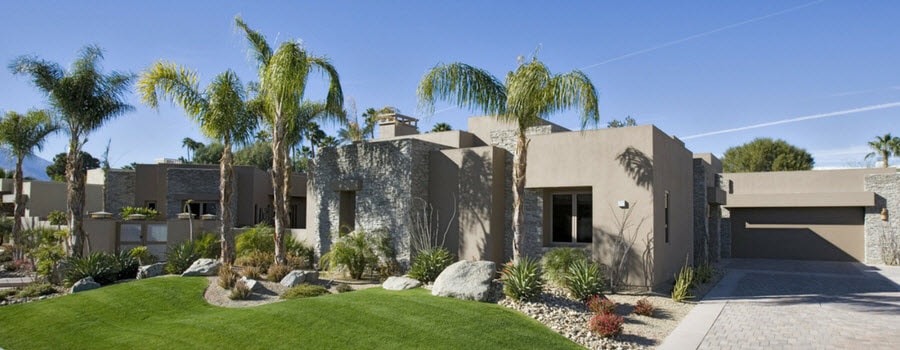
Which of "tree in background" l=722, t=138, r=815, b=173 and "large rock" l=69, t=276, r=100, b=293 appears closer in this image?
"large rock" l=69, t=276, r=100, b=293

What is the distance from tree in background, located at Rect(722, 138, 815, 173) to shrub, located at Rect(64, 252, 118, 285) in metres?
44.4

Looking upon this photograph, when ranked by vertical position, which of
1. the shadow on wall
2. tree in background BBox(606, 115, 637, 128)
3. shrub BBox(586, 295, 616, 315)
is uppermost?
tree in background BBox(606, 115, 637, 128)

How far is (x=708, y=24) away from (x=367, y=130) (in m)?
19.8

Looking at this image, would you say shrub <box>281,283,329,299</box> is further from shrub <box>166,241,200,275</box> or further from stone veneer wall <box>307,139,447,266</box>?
shrub <box>166,241,200,275</box>

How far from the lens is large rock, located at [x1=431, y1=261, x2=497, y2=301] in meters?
11.6

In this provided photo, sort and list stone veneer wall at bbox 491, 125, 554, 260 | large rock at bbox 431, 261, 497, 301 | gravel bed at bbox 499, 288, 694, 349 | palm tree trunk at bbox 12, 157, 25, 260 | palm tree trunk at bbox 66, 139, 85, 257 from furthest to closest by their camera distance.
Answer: palm tree trunk at bbox 12, 157, 25, 260 < palm tree trunk at bbox 66, 139, 85, 257 < stone veneer wall at bbox 491, 125, 554, 260 < large rock at bbox 431, 261, 497, 301 < gravel bed at bbox 499, 288, 694, 349

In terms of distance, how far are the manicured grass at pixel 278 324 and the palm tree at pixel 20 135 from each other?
44.2 feet

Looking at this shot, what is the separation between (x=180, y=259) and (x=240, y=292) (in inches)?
194

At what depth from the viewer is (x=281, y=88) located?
1490 cm

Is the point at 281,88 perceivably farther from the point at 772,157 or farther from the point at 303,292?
the point at 772,157

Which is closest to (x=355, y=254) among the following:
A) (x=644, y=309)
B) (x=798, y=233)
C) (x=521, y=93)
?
(x=521, y=93)

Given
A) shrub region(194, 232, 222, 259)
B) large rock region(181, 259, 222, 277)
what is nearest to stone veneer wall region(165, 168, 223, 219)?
shrub region(194, 232, 222, 259)

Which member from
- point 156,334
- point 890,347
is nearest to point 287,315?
point 156,334

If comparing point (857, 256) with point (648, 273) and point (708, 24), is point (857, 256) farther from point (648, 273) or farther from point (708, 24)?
point (648, 273)
